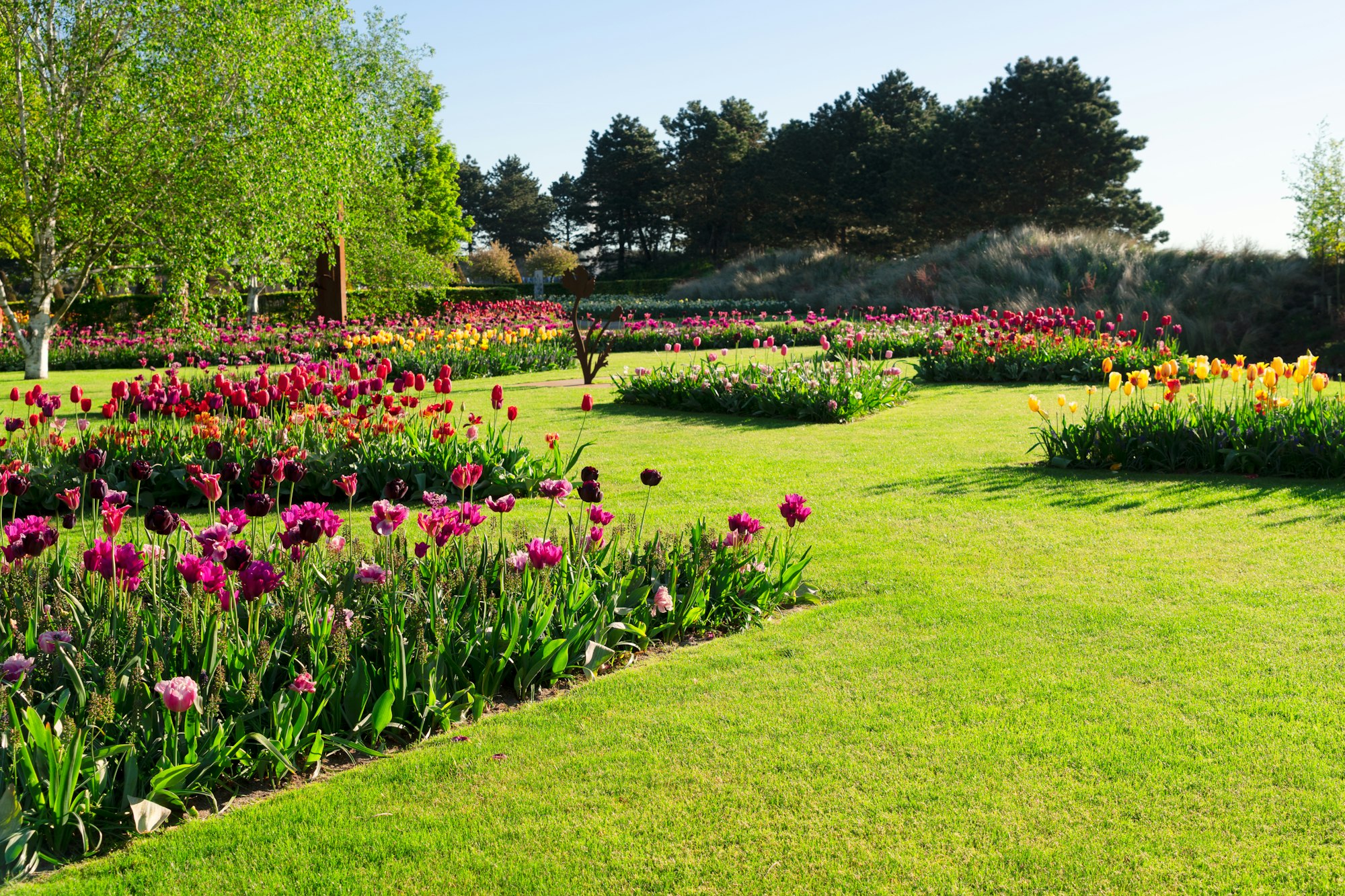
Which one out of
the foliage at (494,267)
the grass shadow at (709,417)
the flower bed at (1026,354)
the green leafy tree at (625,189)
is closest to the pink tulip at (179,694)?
the grass shadow at (709,417)

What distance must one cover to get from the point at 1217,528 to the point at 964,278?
78.2 feet

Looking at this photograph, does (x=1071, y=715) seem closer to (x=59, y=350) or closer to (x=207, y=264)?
(x=207, y=264)

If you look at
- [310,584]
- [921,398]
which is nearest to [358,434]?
[310,584]

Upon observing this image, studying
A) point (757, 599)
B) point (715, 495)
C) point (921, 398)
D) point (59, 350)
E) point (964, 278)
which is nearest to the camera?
point (757, 599)

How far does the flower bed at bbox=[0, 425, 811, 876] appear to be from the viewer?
298 centimetres

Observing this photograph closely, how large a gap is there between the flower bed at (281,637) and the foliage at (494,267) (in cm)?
5780

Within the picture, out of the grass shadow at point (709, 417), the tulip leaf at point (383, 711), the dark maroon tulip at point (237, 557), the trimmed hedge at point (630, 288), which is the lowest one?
the tulip leaf at point (383, 711)

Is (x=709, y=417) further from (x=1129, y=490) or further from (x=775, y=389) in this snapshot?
(x=1129, y=490)

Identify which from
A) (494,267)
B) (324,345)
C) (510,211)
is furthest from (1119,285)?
(510,211)

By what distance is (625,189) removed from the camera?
2751 inches

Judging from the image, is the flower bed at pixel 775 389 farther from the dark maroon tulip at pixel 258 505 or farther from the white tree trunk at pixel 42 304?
the white tree trunk at pixel 42 304

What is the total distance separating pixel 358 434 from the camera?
7883 mm

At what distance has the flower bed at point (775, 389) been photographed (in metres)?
12.0

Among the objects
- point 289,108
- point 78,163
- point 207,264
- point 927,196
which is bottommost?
point 207,264
